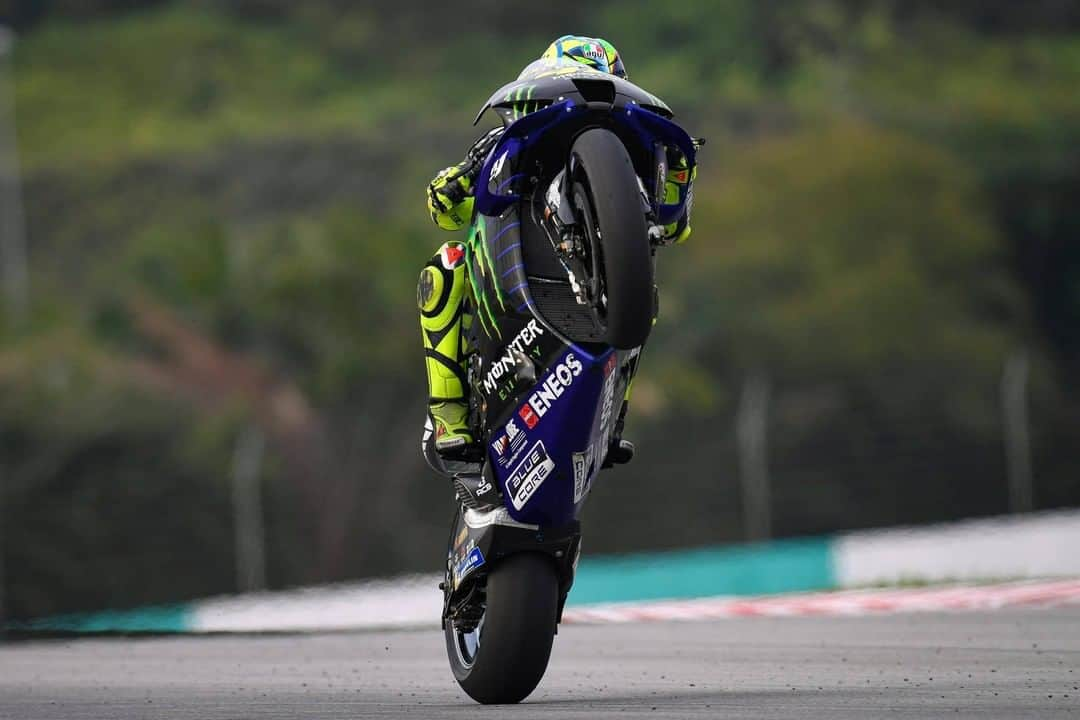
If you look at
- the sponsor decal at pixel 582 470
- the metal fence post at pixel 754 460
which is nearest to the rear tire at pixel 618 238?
the sponsor decal at pixel 582 470

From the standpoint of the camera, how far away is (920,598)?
1177 centimetres

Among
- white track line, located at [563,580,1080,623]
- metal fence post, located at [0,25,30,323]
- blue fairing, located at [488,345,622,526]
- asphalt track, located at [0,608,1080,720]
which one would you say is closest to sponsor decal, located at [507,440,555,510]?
blue fairing, located at [488,345,622,526]

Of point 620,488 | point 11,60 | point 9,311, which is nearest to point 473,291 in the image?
point 620,488

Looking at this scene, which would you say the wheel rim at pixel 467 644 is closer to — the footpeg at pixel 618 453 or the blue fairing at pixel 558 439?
the blue fairing at pixel 558 439

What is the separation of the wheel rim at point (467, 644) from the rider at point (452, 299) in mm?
625

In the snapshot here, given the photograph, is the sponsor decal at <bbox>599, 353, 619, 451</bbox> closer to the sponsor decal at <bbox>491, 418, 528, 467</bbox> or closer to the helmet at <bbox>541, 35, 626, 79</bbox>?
the sponsor decal at <bbox>491, 418, 528, 467</bbox>

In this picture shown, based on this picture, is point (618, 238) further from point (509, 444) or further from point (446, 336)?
point (446, 336)

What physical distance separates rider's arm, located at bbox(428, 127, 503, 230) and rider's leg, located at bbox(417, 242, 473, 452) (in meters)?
0.10

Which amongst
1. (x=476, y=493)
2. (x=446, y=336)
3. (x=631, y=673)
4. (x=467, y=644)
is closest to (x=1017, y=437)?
(x=631, y=673)

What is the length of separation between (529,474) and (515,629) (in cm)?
46

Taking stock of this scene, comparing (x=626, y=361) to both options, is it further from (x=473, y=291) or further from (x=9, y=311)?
(x=9, y=311)

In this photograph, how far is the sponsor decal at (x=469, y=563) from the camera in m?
6.67

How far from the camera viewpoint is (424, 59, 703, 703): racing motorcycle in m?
6.39

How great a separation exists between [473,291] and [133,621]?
6107 mm
